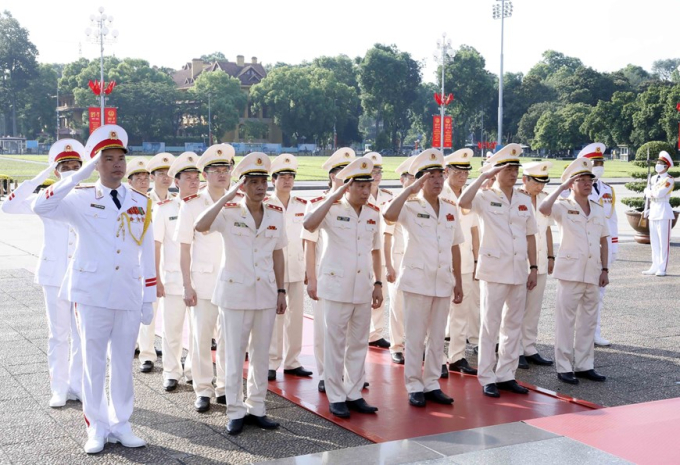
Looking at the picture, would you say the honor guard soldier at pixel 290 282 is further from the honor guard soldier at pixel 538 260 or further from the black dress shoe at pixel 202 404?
the honor guard soldier at pixel 538 260

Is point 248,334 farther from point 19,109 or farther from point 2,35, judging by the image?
point 2,35

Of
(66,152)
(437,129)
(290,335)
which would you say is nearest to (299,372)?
(290,335)

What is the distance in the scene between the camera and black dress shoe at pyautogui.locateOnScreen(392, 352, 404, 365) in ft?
24.9

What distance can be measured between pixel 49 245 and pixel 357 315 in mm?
2446

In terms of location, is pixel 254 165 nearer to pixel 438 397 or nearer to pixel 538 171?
pixel 438 397

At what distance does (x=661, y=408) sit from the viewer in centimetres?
617

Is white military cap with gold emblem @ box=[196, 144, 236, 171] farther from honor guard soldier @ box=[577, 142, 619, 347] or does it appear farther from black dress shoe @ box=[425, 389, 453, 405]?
honor guard soldier @ box=[577, 142, 619, 347]

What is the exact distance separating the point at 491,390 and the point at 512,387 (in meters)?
0.21

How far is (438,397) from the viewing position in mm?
6273

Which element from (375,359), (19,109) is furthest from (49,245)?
(19,109)

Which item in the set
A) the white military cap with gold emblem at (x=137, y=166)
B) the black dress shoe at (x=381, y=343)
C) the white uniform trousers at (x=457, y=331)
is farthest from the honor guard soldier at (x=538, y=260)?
the white military cap with gold emblem at (x=137, y=166)

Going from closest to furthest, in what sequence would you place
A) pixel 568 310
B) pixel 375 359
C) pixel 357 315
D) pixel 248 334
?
pixel 248 334 < pixel 357 315 < pixel 568 310 < pixel 375 359

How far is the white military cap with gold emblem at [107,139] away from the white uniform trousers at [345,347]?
1945 mm

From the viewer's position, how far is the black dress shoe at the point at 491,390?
651cm
